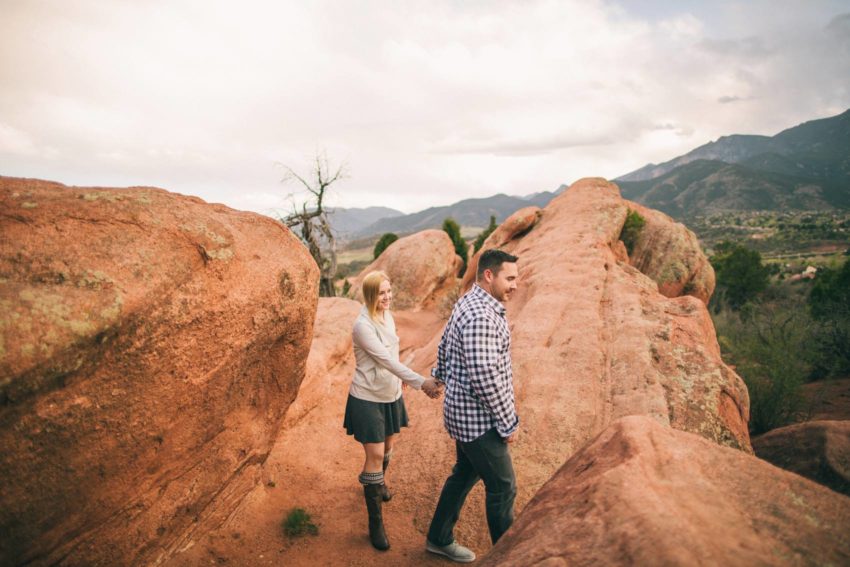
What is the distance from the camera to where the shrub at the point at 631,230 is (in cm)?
1288

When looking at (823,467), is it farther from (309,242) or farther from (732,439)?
(309,242)

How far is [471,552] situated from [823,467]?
12.4ft

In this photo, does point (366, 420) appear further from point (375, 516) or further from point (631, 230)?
point (631, 230)

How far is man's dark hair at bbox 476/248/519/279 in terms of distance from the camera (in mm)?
3535

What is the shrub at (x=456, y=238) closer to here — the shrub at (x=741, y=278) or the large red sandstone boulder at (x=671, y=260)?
the large red sandstone boulder at (x=671, y=260)

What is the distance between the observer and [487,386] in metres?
3.24

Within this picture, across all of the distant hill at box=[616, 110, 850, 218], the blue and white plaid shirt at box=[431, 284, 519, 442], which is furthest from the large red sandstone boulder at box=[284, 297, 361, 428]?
the distant hill at box=[616, 110, 850, 218]

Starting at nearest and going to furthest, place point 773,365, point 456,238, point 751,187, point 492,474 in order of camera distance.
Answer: point 492,474
point 773,365
point 456,238
point 751,187

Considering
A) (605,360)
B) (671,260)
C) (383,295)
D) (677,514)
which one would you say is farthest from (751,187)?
(677,514)

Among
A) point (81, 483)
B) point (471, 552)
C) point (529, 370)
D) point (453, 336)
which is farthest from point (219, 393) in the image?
point (529, 370)

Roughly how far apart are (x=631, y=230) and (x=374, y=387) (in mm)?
11058

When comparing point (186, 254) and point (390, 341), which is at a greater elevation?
point (186, 254)

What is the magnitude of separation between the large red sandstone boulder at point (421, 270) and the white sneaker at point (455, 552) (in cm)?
1592

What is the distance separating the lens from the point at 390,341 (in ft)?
14.7
